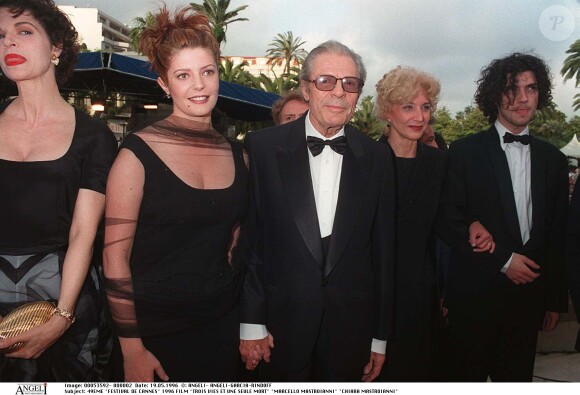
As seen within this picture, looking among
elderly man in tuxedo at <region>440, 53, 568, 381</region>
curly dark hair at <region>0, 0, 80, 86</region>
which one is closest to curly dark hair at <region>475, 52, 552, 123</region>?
elderly man in tuxedo at <region>440, 53, 568, 381</region>

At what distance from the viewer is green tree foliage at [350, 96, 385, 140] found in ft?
7.20

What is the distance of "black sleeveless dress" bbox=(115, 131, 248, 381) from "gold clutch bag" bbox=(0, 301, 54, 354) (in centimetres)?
29

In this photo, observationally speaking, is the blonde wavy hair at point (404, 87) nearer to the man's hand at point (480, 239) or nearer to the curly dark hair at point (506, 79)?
the curly dark hair at point (506, 79)

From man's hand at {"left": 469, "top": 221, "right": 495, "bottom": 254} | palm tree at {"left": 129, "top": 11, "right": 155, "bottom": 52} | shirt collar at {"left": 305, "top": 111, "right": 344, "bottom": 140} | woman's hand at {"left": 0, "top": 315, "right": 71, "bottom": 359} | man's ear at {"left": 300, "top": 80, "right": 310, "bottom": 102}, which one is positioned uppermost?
palm tree at {"left": 129, "top": 11, "right": 155, "bottom": 52}

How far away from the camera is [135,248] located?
4.80 feet

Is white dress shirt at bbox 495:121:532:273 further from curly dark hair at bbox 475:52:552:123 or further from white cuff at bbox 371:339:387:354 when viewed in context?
white cuff at bbox 371:339:387:354

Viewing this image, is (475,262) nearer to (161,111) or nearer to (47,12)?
(161,111)

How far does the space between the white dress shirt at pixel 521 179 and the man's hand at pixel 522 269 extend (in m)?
0.02

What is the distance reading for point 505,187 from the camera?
194 centimetres

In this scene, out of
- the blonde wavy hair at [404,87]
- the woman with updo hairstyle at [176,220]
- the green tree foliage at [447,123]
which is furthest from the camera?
the green tree foliage at [447,123]

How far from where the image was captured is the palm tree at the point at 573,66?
1929 mm

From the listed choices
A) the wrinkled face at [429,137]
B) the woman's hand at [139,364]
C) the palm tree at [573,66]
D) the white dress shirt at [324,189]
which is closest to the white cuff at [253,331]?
the white dress shirt at [324,189]

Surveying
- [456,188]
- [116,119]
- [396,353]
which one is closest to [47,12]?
[116,119]

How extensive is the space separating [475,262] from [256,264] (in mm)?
1028
